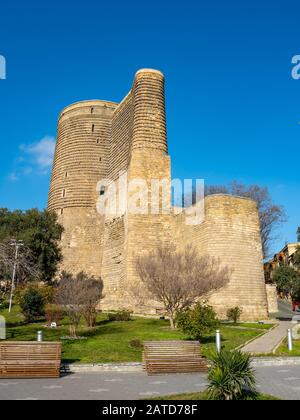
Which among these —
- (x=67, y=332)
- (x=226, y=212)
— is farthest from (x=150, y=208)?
(x=67, y=332)

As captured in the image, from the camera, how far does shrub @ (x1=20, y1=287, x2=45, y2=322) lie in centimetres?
2108

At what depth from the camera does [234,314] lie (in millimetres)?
21578

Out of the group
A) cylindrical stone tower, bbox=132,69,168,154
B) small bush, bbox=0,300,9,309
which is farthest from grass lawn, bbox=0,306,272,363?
cylindrical stone tower, bbox=132,69,168,154

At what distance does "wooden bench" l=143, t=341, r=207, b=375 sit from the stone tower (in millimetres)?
13491

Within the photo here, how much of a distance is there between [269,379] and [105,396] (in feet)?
11.8

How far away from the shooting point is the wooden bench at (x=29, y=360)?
883 centimetres

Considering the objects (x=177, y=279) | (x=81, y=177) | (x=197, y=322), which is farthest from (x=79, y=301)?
(x=81, y=177)

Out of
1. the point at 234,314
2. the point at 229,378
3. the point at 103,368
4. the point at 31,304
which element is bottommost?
the point at 103,368

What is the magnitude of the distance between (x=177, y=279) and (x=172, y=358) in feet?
28.3

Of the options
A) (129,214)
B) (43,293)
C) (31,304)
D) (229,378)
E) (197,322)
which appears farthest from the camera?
(129,214)

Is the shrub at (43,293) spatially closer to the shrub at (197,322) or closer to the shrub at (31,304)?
the shrub at (31,304)

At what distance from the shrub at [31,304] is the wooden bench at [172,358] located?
12.9m

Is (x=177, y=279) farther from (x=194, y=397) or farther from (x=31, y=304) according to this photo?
(x=194, y=397)
